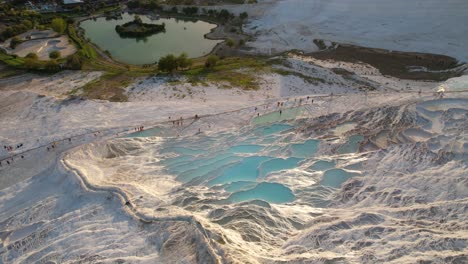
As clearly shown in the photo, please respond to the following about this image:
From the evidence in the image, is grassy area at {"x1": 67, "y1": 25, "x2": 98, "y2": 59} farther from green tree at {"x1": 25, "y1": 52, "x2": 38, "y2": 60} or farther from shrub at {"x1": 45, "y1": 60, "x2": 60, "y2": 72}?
green tree at {"x1": 25, "y1": 52, "x2": 38, "y2": 60}

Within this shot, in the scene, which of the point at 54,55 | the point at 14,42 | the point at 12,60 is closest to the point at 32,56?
the point at 12,60

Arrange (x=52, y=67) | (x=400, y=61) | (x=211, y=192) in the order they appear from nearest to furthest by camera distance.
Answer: (x=211, y=192)
(x=52, y=67)
(x=400, y=61)

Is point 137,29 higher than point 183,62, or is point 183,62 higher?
point 137,29

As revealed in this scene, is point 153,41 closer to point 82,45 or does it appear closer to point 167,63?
point 82,45

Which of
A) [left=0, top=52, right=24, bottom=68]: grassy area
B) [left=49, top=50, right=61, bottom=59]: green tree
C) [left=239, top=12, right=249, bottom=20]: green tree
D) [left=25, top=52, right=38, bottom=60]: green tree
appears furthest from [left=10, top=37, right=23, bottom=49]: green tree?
[left=239, top=12, right=249, bottom=20]: green tree

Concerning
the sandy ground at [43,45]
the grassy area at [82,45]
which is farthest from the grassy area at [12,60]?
the grassy area at [82,45]

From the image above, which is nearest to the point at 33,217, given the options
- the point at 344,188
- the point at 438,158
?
the point at 344,188
